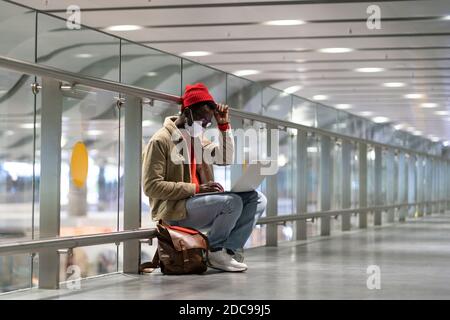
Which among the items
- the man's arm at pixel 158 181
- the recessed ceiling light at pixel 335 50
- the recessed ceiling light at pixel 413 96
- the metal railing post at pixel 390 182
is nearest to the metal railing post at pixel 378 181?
the metal railing post at pixel 390 182

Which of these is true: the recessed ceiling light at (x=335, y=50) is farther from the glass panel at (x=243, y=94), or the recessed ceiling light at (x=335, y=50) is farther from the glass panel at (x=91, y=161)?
the glass panel at (x=91, y=161)

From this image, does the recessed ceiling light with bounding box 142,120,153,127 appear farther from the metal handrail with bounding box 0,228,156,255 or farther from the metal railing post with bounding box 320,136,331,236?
the metal railing post with bounding box 320,136,331,236

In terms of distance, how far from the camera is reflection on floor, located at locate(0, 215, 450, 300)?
555 centimetres

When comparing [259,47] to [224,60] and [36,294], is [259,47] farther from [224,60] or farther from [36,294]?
[36,294]

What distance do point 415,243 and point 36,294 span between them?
715 cm

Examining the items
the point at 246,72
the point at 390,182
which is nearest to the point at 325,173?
the point at 246,72

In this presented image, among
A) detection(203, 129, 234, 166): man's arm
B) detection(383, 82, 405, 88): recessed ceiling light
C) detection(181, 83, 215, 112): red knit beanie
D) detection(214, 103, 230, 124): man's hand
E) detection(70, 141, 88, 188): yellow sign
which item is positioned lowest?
detection(70, 141, 88, 188): yellow sign

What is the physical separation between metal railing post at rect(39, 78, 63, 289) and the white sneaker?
1566 mm

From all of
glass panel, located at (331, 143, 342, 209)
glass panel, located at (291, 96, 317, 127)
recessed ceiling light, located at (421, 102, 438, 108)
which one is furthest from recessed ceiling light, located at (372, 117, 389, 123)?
glass panel, located at (291, 96, 317, 127)

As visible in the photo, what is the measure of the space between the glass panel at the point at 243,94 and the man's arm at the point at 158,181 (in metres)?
4.28

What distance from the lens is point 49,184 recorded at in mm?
5902
